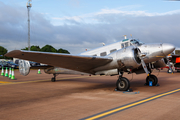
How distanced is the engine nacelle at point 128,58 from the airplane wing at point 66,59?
22.1 inches

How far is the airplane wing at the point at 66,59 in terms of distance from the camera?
7320 mm

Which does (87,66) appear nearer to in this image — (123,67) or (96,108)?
(123,67)

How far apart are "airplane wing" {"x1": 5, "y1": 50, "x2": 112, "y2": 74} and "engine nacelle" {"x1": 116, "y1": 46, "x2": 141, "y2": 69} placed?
0.56 m

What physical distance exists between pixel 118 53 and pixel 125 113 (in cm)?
437

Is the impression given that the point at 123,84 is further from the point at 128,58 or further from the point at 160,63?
the point at 160,63

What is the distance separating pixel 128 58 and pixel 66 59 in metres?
3.13

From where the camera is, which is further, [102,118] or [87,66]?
[87,66]

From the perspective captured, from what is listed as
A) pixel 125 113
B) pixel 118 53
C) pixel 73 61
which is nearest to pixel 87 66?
pixel 73 61

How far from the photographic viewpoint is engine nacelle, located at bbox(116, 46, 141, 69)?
8453 millimetres

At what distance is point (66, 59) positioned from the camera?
8406mm

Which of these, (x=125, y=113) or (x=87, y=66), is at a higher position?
(x=87, y=66)

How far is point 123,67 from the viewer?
8.79m

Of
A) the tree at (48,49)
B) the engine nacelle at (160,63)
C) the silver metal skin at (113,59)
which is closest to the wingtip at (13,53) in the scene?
the silver metal skin at (113,59)

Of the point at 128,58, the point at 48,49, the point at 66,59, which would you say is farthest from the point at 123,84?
the point at 48,49
